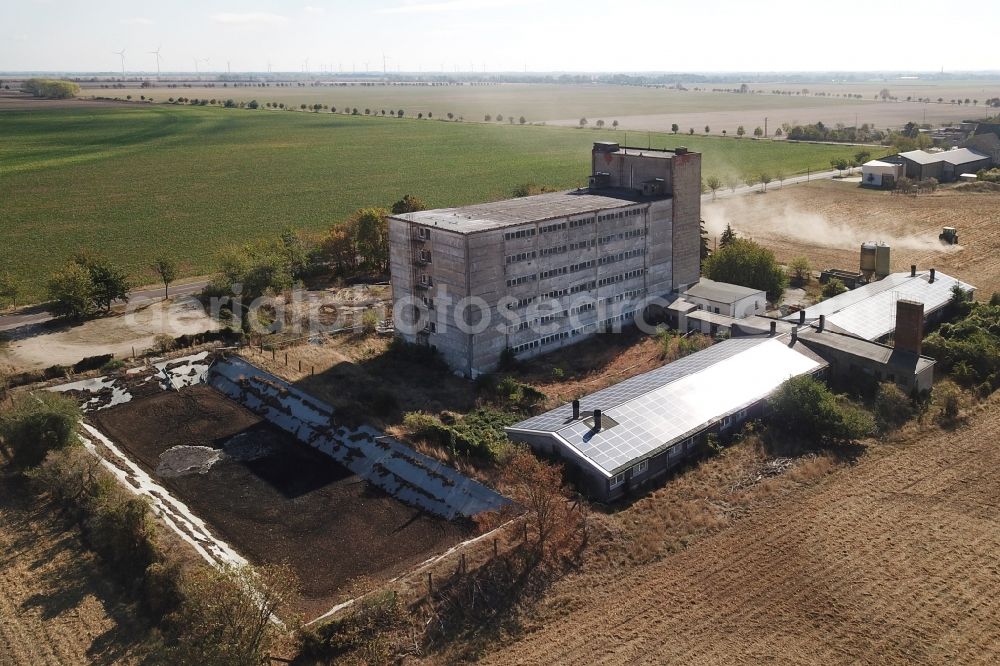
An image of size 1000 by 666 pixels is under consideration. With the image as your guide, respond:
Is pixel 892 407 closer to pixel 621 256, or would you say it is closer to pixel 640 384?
pixel 640 384

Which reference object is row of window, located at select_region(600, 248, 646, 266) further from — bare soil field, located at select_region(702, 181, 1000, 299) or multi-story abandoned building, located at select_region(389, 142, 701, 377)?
bare soil field, located at select_region(702, 181, 1000, 299)

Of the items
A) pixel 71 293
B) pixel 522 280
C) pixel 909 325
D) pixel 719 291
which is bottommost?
pixel 71 293

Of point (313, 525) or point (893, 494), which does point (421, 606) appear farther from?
point (893, 494)

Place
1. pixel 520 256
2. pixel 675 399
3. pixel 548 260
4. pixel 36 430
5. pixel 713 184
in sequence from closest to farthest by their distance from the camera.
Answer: pixel 36 430 < pixel 675 399 < pixel 520 256 < pixel 548 260 < pixel 713 184

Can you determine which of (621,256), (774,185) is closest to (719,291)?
(621,256)

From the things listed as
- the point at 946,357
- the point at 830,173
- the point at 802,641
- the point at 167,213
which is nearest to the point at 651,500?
the point at 802,641

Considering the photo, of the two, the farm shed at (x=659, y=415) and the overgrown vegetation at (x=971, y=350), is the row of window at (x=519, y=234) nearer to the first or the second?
the farm shed at (x=659, y=415)

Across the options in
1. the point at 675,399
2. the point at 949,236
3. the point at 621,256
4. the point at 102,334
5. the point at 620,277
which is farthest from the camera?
the point at 949,236

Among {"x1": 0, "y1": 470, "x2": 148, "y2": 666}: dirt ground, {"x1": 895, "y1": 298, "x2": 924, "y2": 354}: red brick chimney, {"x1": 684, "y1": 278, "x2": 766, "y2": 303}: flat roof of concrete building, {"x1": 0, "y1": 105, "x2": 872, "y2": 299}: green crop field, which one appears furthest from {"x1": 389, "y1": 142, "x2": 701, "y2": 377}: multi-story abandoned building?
{"x1": 0, "y1": 105, "x2": 872, "y2": 299}: green crop field
